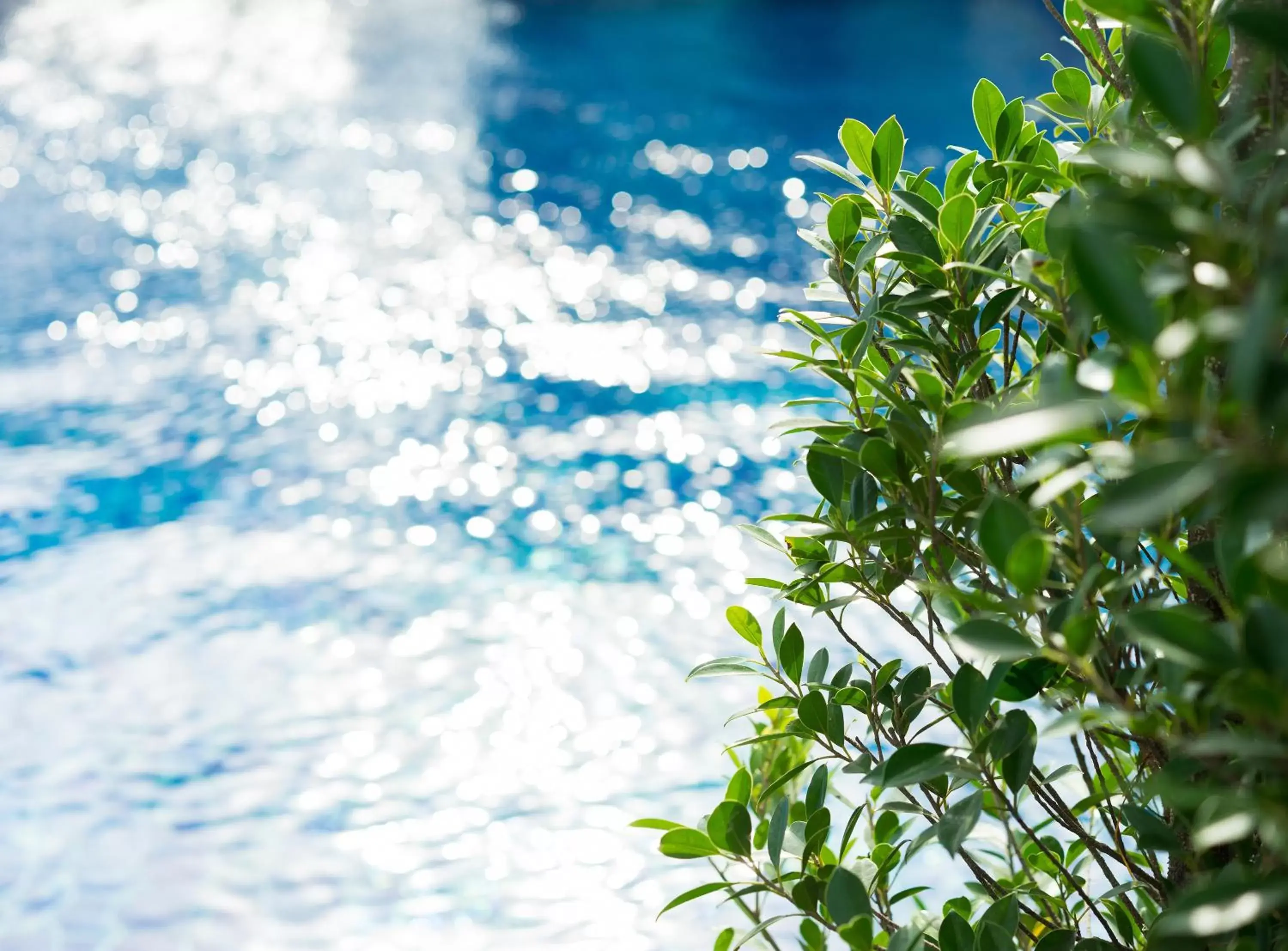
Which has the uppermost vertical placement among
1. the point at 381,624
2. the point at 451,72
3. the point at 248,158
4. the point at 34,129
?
the point at 451,72

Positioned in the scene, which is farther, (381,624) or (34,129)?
(34,129)

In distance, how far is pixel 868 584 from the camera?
843 millimetres

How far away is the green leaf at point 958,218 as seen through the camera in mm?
736

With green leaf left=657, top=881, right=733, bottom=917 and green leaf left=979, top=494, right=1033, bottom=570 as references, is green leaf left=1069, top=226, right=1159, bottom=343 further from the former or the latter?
green leaf left=657, top=881, right=733, bottom=917

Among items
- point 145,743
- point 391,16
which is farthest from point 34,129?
point 145,743

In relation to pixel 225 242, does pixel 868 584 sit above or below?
below

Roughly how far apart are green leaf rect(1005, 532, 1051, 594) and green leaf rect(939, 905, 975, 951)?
0.31 meters

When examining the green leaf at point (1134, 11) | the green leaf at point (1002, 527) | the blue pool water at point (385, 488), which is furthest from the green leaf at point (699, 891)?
the blue pool water at point (385, 488)

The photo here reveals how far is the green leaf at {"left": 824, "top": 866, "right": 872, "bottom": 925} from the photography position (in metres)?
0.68

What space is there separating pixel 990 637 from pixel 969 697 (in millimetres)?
123

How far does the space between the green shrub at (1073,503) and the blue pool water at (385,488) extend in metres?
1.63

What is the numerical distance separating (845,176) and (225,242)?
6.20 meters

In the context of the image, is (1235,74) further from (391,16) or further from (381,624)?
(391,16)

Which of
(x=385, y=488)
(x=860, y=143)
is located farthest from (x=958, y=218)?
(x=385, y=488)
